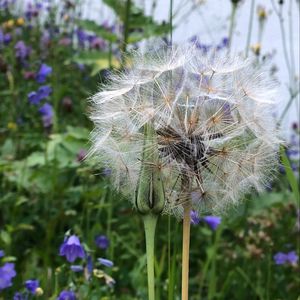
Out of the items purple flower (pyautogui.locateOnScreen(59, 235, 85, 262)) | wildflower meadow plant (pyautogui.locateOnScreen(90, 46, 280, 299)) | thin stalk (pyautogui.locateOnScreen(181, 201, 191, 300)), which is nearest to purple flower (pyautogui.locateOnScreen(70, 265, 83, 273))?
purple flower (pyautogui.locateOnScreen(59, 235, 85, 262))

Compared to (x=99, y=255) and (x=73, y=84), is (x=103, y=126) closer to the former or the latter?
(x=99, y=255)

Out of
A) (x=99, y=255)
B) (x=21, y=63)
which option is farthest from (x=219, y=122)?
(x=21, y=63)

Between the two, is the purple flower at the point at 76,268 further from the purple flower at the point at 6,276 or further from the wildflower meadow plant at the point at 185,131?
the wildflower meadow plant at the point at 185,131

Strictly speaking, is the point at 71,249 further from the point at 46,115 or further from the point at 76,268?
the point at 46,115

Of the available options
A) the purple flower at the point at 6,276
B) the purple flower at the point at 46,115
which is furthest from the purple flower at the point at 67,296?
the purple flower at the point at 46,115

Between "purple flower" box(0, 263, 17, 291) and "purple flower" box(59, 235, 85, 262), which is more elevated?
"purple flower" box(59, 235, 85, 262)

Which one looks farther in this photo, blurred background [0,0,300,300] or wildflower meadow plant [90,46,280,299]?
blurred background [0,0,300,300]

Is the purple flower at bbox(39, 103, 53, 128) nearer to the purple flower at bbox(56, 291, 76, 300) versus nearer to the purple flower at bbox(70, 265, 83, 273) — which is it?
the purple flower at bbox(70, 265, 83, 273)
